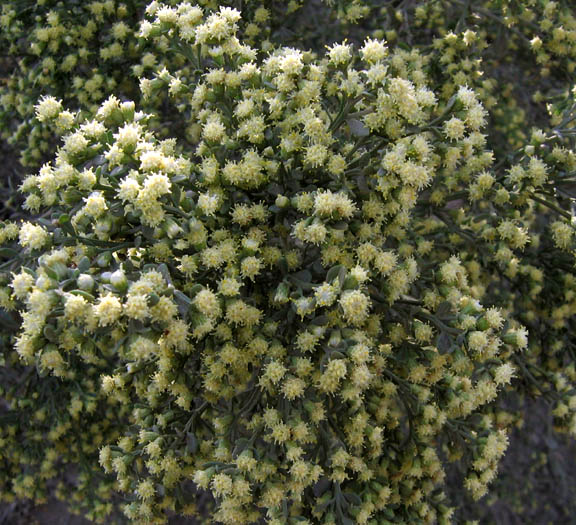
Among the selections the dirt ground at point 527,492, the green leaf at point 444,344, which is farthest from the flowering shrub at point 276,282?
the dirt ground at point 527,492

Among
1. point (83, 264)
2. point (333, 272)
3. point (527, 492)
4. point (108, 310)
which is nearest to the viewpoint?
point (108, 310)

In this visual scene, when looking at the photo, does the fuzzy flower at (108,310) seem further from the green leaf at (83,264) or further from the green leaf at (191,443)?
the green leaf at (191,443)

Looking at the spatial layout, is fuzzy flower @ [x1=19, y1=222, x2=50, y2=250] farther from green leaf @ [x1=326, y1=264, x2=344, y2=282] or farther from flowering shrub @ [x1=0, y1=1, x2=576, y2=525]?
green leaf @ [x1=326, y1=264, x2=344, y2=282]

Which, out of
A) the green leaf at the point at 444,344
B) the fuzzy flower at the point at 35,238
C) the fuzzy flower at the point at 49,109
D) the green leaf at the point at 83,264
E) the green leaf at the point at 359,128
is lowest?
the green leaf at the point at 444,344

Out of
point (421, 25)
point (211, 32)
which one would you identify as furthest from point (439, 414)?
point (421, 25)

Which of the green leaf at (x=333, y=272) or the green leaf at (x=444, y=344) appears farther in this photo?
the green leaf at (x=444, y=344)

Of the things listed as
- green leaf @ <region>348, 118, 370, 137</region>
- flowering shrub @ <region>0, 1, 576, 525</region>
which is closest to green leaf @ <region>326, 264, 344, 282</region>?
flowering shrub @ <region>0, 1, 576, 525</region>

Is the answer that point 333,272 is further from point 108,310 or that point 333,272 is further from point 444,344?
point 108,310

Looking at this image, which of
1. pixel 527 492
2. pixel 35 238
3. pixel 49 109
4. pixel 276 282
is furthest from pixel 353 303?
pixel 527 492
